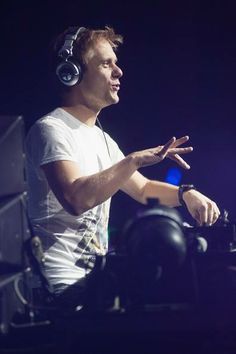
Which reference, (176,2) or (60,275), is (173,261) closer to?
(60,275)

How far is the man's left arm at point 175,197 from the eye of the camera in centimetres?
201

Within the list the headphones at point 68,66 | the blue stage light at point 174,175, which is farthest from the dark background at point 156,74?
the headphones at point 68,66

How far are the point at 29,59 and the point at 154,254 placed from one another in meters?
2.13

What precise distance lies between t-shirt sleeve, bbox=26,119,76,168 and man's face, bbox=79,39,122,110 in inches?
11.7

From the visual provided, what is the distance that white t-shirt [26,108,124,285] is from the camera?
1.98 metres

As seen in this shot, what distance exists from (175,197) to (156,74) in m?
1.15

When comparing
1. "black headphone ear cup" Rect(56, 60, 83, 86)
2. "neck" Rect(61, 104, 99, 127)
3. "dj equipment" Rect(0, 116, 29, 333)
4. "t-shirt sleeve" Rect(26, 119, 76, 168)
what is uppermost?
"black headphone ear cup" Rect(56, 60, 83, 86)

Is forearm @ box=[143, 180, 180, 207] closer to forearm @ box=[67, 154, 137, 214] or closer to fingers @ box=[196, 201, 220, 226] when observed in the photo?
fingers @ box=[196, 201, 220, 226]

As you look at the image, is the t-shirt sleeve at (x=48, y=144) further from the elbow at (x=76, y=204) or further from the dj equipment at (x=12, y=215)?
the dj equipment at (x=12, y=215)

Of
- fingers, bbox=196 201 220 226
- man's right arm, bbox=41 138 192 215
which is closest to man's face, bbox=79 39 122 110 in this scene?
man's right arm, bbox=41 138 192 215

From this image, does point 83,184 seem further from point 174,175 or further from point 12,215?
point 174,175

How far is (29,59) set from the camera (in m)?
3.21

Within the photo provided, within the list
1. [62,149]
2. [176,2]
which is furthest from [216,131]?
[62,149]

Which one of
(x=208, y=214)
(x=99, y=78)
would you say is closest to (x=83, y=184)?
(x=208, y=214)
